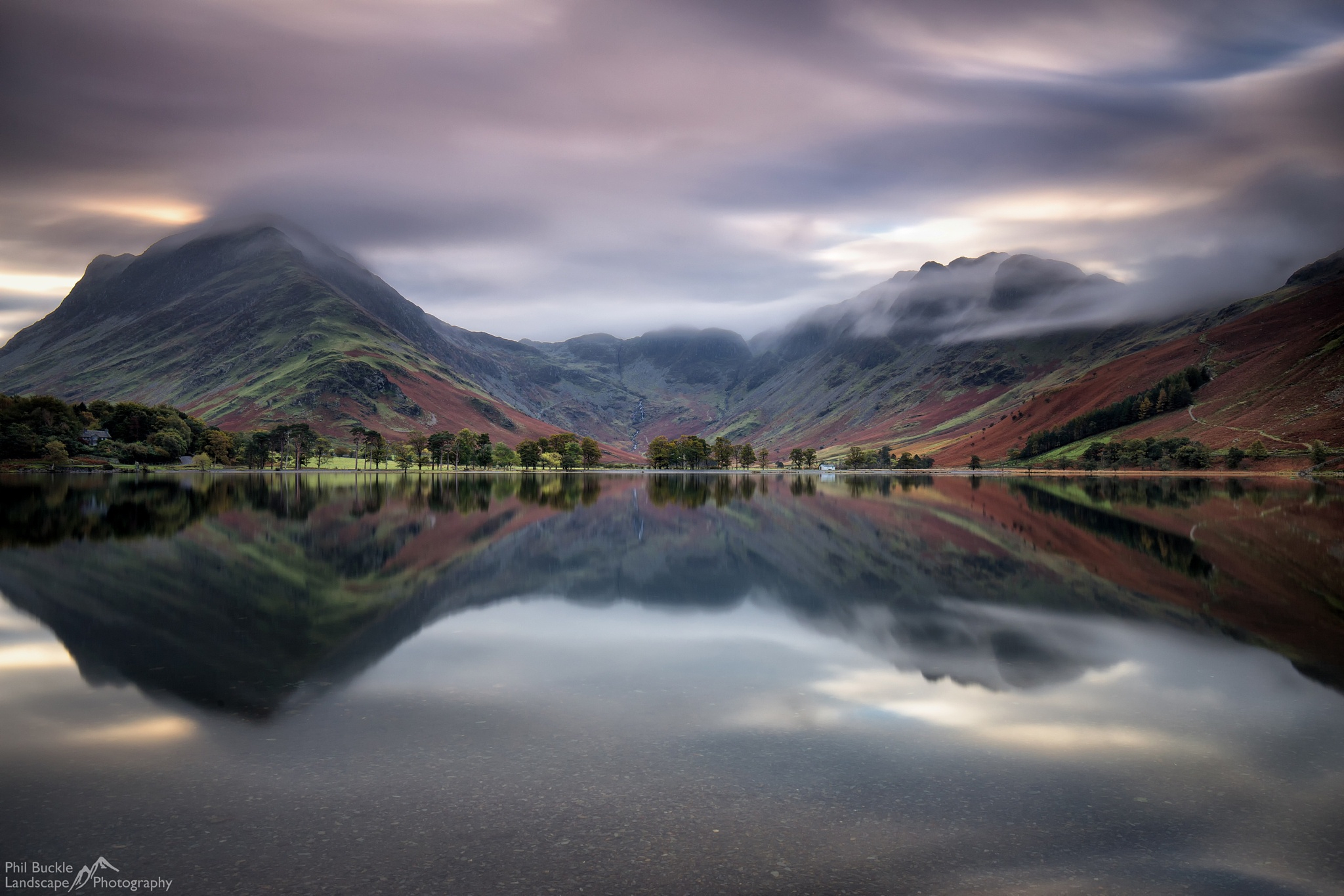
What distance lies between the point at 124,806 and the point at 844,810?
10.9 m

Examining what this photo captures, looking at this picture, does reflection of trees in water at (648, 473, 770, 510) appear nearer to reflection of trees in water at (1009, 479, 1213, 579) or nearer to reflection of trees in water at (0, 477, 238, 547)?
reflection of trees in water at (1009, 479, 1213, 579)

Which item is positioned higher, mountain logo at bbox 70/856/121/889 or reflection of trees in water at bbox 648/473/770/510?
mountain logo at bbox 70/856/121/889

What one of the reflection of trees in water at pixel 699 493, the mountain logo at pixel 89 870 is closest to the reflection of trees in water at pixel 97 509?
the mountain logo at pixel 89 870

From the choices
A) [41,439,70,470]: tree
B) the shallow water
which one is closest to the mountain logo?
the shallow water

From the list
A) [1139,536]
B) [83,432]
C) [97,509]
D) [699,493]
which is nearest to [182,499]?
[97,509]

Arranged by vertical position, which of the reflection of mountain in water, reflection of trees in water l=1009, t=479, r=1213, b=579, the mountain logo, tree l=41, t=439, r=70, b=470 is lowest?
reflection of trees in water l=1009, t=479, r=1213, b=579

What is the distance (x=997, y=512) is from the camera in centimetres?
7462

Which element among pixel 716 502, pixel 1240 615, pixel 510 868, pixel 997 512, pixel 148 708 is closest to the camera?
pixel 510 868

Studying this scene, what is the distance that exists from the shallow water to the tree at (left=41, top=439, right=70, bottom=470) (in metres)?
156

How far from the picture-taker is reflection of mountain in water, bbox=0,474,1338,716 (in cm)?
2078

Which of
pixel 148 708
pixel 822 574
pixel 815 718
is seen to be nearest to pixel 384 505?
pixel 822 574

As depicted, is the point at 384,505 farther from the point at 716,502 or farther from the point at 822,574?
the point at 822,574

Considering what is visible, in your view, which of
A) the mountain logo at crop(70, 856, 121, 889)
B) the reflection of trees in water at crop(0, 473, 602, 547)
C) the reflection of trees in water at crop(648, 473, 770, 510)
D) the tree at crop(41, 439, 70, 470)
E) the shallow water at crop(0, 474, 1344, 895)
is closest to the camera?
the mountain logo at crop(70, 856, 121, 889)

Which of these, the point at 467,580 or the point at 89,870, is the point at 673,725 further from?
the point at 467,580
